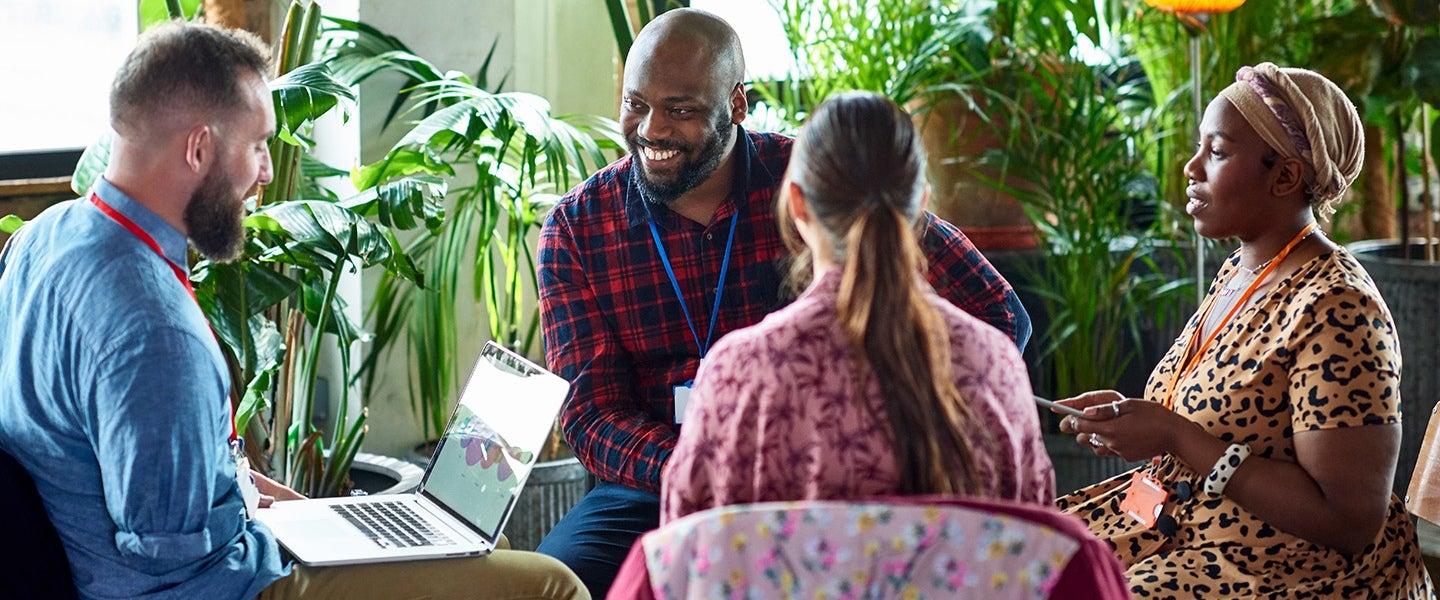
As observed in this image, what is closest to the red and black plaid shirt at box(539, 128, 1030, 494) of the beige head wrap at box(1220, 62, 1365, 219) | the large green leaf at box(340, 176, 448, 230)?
the large green leaf at box(340, 176, 448, 230)

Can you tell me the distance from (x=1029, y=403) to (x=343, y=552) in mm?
923

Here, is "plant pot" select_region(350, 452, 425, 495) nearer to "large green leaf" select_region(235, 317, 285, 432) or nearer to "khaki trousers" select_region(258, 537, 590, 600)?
"large green leaf" select_region(235, 317, 285, 432)

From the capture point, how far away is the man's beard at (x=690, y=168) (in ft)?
7.62

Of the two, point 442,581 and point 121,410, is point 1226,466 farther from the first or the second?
point 121,410

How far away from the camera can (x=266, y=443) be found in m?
2.81

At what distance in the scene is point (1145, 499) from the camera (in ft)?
6.68

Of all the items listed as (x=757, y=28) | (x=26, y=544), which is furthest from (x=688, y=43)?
(x=757, y=28)

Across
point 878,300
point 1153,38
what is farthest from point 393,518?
point 1153,38

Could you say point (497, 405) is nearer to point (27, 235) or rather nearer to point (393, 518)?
point (393, 518)

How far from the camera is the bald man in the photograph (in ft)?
7.54

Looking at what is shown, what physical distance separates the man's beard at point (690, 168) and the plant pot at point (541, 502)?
1004 millimetres

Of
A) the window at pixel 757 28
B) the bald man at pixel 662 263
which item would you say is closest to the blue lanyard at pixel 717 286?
the bald man at pixel 662 263

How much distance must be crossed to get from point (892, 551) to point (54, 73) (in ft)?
9.14

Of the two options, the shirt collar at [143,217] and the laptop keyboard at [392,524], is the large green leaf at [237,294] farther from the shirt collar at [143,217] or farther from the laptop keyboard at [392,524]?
the shirt collar at [143,217]
